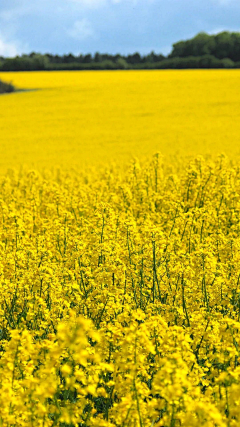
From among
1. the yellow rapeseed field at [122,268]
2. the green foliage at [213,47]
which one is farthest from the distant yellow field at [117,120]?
the green foliage at [213,47]

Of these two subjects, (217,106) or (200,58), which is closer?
(217,106)

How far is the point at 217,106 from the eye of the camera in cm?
2578

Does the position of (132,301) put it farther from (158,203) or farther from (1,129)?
(1,129)

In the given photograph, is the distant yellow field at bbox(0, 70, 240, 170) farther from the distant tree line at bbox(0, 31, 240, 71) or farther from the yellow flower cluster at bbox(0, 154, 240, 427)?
the distant tree line at bbox(0, 31, 240, 71)

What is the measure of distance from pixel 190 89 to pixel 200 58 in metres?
21.6

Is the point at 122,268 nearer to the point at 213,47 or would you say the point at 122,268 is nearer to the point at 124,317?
the point at 124,317

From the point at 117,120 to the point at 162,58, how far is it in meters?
38.8

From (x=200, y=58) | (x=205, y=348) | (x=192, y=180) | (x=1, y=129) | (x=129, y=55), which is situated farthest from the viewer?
(x=129, y=55)

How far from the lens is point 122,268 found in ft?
16.1

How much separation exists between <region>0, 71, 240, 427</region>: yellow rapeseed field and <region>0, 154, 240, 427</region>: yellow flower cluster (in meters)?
0.02

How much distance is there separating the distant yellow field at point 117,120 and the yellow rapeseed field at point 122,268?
0.13 meters

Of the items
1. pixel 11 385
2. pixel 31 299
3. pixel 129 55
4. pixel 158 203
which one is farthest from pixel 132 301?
pixel 129 55

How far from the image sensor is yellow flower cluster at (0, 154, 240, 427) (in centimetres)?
277

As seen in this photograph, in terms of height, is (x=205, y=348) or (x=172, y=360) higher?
(x=172, y=360)
